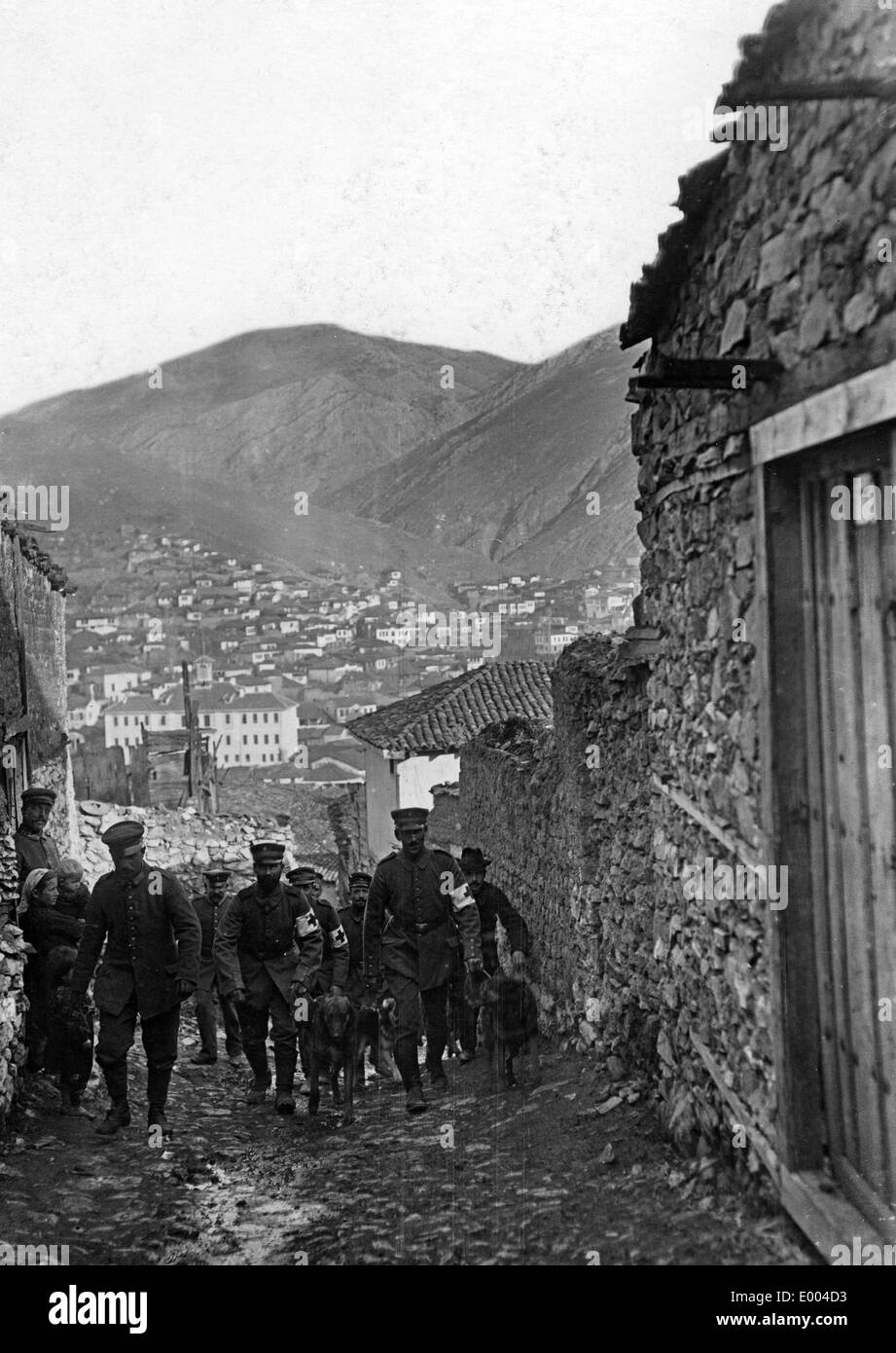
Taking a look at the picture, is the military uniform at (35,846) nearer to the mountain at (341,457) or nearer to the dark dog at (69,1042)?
the dark dog at (69,1042)

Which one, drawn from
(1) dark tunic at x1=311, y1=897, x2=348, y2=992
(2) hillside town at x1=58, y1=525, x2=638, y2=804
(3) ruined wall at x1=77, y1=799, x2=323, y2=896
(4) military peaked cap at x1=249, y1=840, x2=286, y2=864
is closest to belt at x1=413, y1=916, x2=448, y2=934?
(1) dark tunic at x1=311, y1=897, x2=348, y2=992

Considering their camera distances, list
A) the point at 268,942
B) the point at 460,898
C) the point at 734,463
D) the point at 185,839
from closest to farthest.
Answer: the point at 734,463 < the point at 460,898 < the point at 268,942 < the point at 185,839

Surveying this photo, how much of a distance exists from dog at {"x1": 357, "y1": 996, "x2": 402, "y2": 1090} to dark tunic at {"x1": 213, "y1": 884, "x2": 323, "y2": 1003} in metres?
0.49

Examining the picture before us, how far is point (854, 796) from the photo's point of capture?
173 inches

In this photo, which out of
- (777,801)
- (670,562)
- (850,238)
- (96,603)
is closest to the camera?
(850,238)

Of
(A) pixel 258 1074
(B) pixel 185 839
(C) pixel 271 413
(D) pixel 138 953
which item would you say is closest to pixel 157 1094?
(D) pixel 138 953

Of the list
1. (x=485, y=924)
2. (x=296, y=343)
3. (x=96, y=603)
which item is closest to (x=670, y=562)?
(x=485, y=924)

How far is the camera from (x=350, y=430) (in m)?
115

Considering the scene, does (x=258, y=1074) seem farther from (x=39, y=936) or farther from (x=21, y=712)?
(x=21, y=712)

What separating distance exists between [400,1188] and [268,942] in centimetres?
221

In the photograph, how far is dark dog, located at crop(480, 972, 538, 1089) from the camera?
793 cm

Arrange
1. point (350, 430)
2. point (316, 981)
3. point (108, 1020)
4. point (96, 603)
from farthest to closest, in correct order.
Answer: point (350, 430) < point (96, 603) < point (316, 981) < point (108, 1020)
